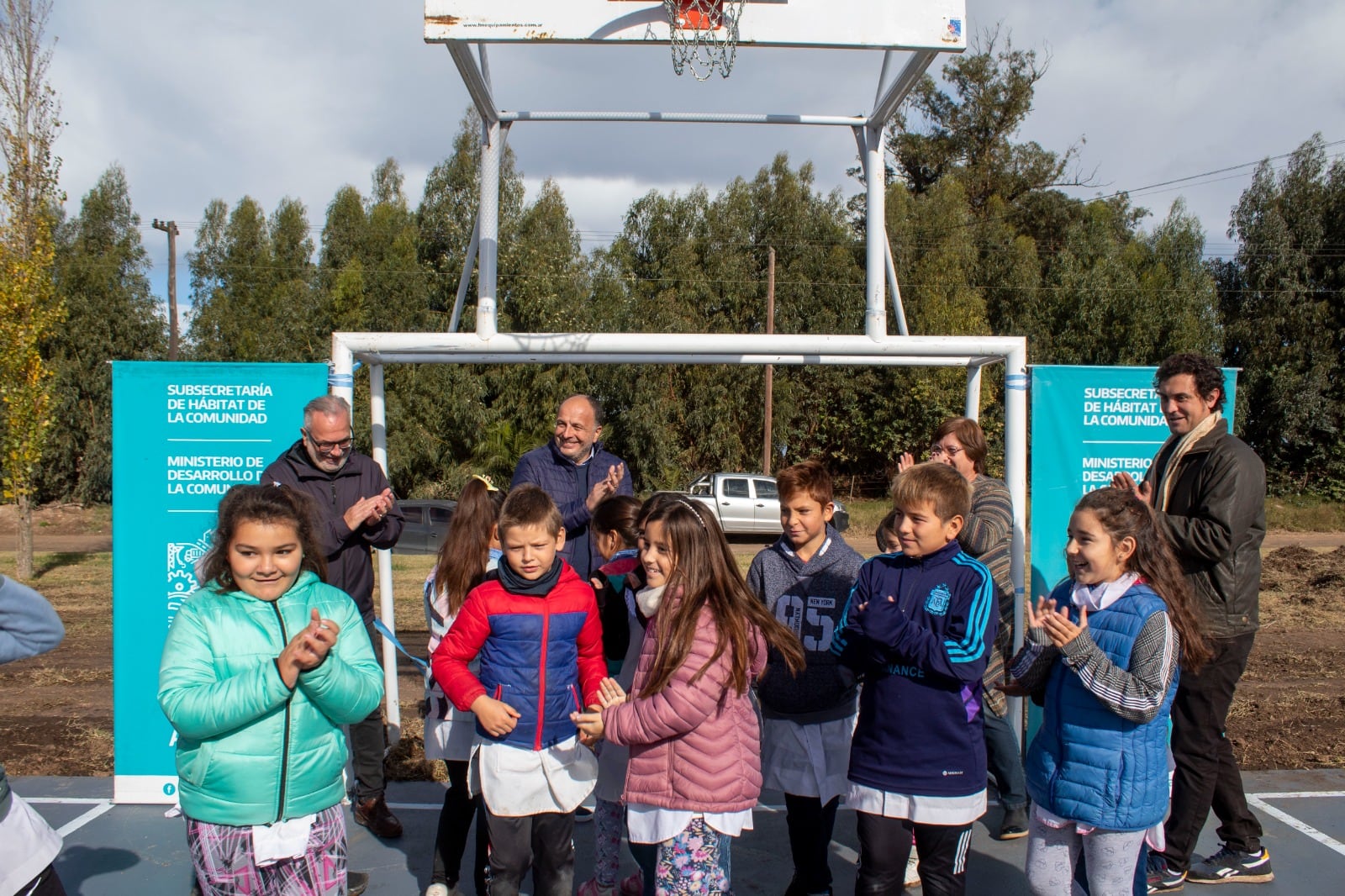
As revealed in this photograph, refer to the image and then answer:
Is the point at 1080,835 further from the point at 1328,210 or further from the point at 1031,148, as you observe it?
the point at 1031,148

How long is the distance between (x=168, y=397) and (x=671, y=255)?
2146cm

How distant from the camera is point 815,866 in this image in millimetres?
3498

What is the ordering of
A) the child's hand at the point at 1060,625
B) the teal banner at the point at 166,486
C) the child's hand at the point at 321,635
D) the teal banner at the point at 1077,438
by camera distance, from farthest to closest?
the teal banner at the point at 1077,438
the teal banner at the point at 166,486
the child's hand at the point at 1060,625
the child's hand at the point at 321,635

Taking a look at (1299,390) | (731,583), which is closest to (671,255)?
(1299,390)

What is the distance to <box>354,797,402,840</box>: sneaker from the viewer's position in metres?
4.22

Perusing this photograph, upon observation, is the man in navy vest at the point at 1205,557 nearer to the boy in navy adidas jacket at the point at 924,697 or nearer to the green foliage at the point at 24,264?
the boy in navy adidas jacket at the point at 924,697

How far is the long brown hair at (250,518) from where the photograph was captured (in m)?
2.46

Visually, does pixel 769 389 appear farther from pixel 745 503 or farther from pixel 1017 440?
pixel 1017 440

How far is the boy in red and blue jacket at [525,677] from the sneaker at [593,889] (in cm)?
50

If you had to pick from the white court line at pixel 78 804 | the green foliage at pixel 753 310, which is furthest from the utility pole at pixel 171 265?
the white court line at pixel 78 804

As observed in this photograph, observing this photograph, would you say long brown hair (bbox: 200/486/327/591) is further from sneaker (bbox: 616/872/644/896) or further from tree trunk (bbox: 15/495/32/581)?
tree trunk (bbox: 15/495/32/581)

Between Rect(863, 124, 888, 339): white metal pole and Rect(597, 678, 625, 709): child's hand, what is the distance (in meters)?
2.42

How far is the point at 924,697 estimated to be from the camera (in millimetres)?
2861

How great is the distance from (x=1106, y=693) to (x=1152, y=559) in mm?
499
